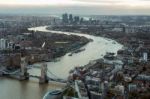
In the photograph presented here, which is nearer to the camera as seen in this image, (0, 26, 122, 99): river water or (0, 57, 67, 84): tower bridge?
(0, 26, 122, 99): river water

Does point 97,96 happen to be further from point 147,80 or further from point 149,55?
point 149,55

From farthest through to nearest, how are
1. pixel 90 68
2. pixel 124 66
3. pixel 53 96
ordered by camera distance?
pixel 124 66 < pixel 90 68 < pixel 53 96

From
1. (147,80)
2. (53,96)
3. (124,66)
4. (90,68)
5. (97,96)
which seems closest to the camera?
(53,96)

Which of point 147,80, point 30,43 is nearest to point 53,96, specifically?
point 147,80

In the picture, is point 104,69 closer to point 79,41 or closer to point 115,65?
point 115,65

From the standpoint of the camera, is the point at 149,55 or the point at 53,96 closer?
the point at 53,96

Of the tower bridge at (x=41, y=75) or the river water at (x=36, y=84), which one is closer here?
the river water at (x=36, y=84)

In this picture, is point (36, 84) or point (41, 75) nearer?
point (36, 84)

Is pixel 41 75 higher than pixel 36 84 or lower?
higher

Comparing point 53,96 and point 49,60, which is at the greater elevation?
point 53,96
